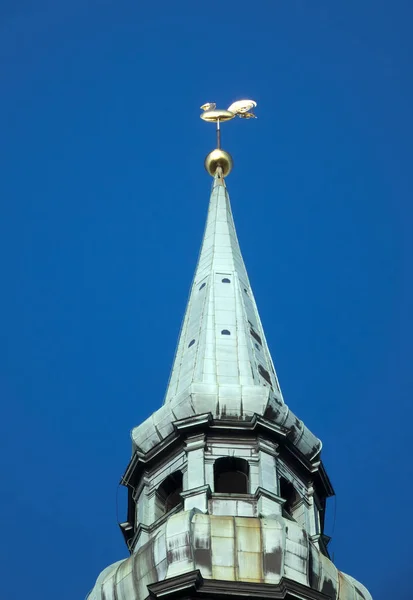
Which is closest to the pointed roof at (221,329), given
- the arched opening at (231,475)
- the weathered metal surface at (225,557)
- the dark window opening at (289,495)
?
the arched opening at (231,475)

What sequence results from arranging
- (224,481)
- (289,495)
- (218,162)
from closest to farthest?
1. (289,495)
2. (224,481)
3. (218,162)

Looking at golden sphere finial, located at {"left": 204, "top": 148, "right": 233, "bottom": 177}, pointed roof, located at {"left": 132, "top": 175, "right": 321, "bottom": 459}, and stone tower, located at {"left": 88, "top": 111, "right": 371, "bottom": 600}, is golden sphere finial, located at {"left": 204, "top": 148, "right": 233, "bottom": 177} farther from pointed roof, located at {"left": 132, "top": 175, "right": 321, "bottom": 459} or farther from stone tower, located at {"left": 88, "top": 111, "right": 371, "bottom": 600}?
stone tower, located at {"left": 88, "top": 111, "right": 371, "bottom": 600}

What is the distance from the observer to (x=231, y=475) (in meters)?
49.1

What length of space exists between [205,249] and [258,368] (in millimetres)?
6941

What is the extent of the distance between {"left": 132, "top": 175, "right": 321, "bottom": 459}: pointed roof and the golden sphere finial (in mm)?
3430

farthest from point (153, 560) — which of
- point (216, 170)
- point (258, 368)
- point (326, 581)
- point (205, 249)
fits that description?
point (216, 170)

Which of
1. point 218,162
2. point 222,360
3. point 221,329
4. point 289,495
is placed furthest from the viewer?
point 218,162

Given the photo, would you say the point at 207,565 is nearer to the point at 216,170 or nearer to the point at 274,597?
the point at 274,597

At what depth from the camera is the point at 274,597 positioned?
43250 millimetres

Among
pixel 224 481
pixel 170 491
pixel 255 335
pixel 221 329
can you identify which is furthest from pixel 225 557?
pixel 255 335

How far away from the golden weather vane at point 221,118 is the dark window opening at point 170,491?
1471 cm

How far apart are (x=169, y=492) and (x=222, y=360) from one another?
3.98 meters

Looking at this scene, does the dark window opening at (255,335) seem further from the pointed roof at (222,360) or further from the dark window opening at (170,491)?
the dark window opening at (170,491)

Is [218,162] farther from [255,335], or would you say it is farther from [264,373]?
[264,373]
